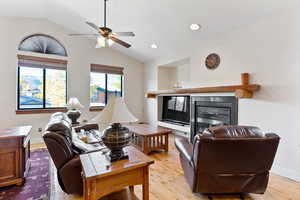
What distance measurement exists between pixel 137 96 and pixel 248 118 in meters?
Answer: 4.12

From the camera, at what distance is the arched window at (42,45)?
4.37 metres

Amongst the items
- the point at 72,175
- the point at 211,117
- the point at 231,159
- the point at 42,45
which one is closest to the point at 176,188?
the point at 231,159

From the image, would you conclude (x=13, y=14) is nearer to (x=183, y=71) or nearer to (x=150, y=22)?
(x=150, y=22)

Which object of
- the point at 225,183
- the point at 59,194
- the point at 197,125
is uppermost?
the point at 197,125

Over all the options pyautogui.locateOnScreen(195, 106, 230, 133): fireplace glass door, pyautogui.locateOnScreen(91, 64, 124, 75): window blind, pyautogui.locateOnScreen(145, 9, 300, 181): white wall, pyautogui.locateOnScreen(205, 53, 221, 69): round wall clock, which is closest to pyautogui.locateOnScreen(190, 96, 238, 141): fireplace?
pyautogui.locateOnScreen(195, 106, 230, 133): fireplace glass door

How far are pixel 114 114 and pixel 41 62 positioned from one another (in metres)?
4.17

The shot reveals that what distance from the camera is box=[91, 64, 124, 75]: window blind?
5.41 m

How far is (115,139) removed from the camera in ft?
5.50

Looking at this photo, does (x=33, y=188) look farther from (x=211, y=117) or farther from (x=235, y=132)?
(x=211, y=117)

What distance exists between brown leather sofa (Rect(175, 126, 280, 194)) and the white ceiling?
222 cm

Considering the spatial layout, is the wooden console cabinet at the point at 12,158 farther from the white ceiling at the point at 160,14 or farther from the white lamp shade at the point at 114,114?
the white ceiling at the point at 160,14

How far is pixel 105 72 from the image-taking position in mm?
5648

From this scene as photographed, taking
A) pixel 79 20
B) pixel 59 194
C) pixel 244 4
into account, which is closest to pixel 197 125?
pixel 244 4

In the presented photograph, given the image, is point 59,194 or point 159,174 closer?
point 59,194
